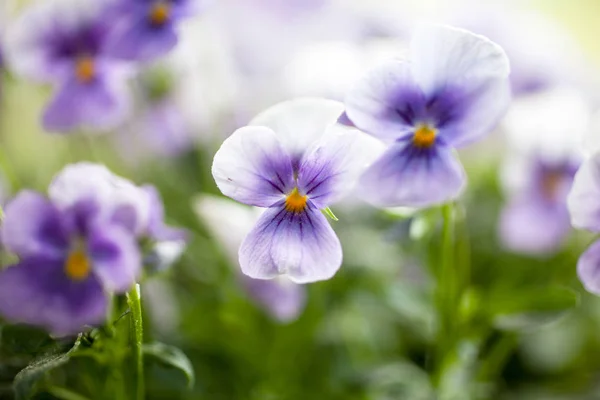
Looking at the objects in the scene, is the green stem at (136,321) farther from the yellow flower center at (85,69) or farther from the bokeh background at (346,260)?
the yellow flower center at (85,69)

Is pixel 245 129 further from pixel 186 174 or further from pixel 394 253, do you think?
pixel 186 174

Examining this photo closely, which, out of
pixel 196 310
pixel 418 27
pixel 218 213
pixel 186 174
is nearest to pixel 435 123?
pixel 418 27

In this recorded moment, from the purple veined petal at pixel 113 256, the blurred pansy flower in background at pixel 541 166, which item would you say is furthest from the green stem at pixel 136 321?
the blurred pansy flower in background at pixel 541 166

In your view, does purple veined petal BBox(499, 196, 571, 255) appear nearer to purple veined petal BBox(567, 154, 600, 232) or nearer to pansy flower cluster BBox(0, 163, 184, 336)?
purple veined petal BBox(567, 154, 600, 232)

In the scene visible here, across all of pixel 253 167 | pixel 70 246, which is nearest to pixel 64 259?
pixel 70 246

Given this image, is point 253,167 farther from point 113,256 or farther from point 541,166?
point 541,166
